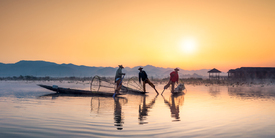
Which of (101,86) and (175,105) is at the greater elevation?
(101,86)

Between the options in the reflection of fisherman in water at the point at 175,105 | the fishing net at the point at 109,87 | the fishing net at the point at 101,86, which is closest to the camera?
the reflection of fisherman in water at the point at 175,105

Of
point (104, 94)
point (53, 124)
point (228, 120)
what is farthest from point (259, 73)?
point (53, 124)

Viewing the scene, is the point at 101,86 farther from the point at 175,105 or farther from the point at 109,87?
the point at 175,105

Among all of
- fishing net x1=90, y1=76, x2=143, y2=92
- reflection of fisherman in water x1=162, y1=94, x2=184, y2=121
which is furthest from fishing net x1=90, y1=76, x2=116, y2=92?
reflection of fisherman in water x1=162, y1=94, x2=184, y2=121

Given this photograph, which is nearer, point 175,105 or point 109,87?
point 175,105

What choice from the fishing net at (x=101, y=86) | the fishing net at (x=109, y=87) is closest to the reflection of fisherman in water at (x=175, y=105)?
the fishing net at (x=109, y=87)

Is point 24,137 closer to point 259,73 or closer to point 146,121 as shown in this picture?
point 146,121

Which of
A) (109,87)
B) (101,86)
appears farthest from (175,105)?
(101,86)

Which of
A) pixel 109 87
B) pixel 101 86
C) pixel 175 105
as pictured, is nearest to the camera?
pixel 175 105

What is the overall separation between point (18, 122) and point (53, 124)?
1254 millimetres

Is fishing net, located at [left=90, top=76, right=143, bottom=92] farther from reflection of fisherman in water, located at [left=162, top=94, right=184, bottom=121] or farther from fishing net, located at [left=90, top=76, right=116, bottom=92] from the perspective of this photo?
reflection of fisherman in water, located at [left=162, top=94, right=184, bottom=121]

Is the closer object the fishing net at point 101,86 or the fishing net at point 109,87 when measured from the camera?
the fishing net at point 101,86

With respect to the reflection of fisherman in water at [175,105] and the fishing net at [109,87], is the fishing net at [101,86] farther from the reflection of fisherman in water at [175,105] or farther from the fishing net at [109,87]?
the reflection of fisherman in water at [175,105]

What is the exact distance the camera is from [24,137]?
5641mm
